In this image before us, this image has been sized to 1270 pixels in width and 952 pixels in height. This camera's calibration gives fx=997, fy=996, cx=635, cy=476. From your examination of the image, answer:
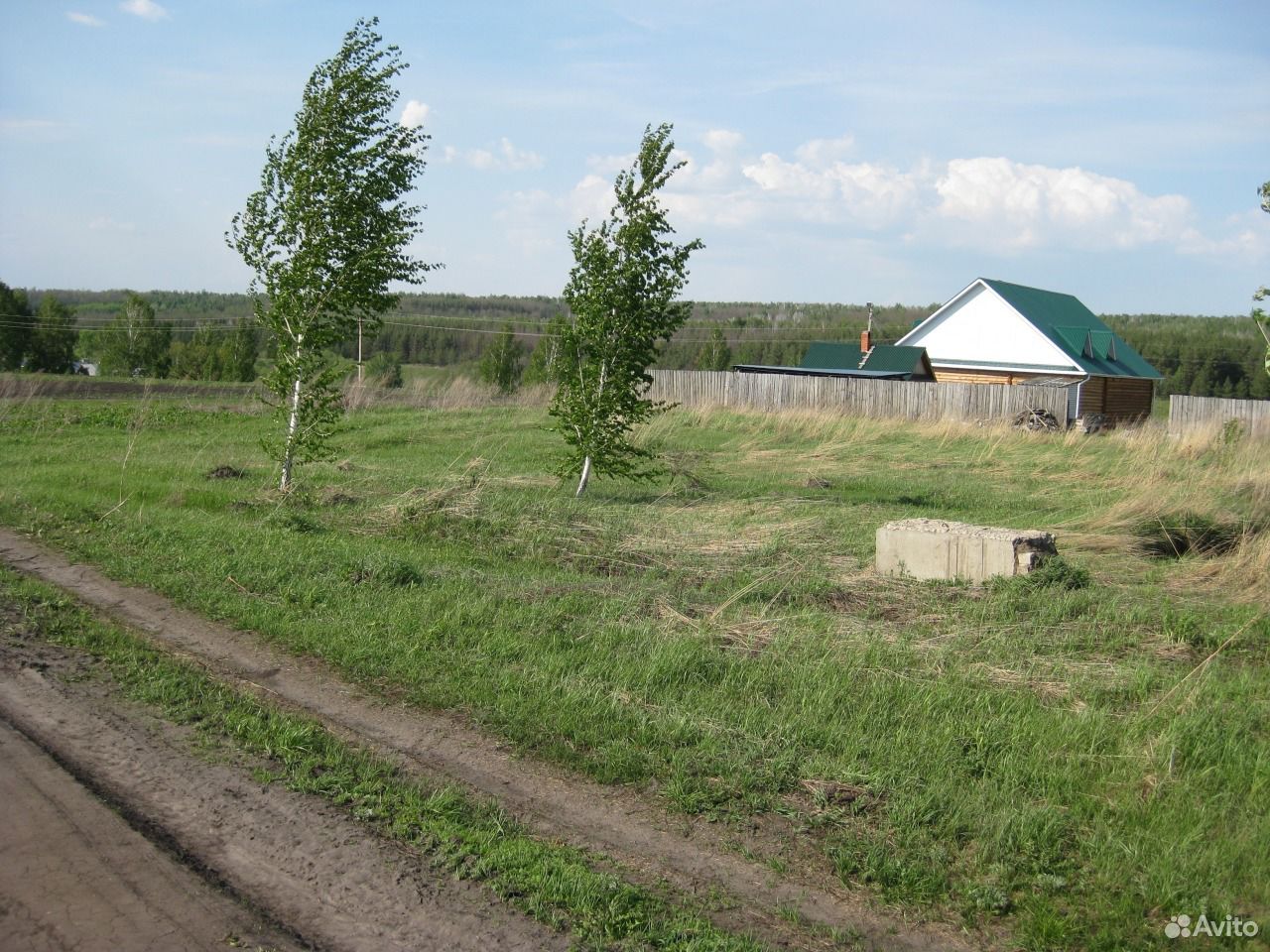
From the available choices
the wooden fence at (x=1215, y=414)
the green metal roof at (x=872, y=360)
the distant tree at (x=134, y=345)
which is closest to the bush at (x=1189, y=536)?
the wooden fence at (x=1215, y=414)

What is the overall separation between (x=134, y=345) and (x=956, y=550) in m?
54.4

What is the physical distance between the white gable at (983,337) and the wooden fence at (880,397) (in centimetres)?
1151

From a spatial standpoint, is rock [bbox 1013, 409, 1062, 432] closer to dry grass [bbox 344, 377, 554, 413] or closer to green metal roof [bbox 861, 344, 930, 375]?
green metal roof [bbox 861, 344, 930, 375]

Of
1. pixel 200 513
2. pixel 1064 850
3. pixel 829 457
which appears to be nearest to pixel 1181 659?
pixel 1064 850

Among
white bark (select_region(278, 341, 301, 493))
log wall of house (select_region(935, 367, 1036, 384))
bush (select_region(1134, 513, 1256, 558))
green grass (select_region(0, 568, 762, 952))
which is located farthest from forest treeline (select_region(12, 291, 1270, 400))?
green grass (select_region(0, 568, 762, 952))

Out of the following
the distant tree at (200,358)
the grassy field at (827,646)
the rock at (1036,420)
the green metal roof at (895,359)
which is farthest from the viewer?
the distant tree at (200,358)

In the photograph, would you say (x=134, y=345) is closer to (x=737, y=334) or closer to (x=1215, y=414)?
(x=1215, y=414)

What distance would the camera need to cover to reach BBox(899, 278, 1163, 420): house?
4044 cm

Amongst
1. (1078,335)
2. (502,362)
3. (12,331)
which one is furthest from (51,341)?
(1078,335)

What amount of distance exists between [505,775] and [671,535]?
19.9 ft

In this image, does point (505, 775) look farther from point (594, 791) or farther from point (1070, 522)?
point (1070, 522)

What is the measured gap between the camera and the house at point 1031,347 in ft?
133

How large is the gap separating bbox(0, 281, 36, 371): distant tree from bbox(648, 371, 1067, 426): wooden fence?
33.8m

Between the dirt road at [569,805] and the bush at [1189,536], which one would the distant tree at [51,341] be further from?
the bush at [1189,536]
